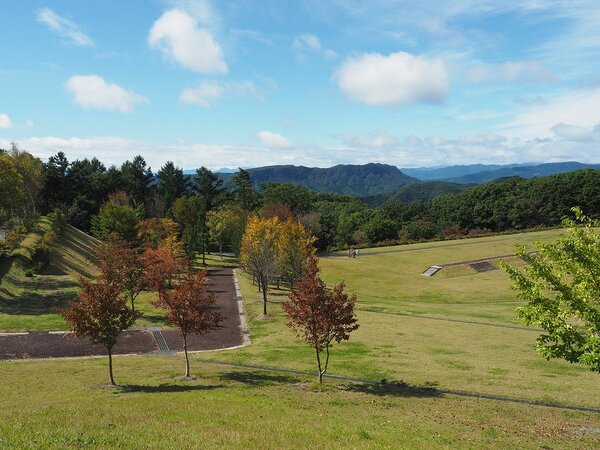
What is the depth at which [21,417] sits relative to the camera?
45.7 ft

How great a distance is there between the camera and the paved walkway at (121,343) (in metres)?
29.8

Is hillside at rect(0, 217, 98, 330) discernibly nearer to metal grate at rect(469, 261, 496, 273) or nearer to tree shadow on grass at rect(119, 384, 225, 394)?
tree shadow on grass at rect(119, 384, 225, 394)

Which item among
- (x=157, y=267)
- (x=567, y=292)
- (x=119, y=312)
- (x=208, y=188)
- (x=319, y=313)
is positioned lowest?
(x=319, y=313)

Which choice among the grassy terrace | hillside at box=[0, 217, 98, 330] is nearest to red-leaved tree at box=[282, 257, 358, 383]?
the grassy terrace

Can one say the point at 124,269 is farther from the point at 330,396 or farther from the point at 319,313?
the point at 330,396

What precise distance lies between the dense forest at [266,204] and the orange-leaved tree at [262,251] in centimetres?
2533

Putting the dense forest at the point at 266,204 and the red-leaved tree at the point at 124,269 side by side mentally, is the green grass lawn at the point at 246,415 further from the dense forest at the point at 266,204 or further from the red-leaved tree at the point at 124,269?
the dense forest at the point at 266,204

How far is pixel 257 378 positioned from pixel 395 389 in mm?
7498

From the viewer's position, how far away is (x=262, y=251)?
1874 inches

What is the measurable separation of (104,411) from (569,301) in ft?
54.3

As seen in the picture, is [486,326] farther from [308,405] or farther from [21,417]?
[21,417]

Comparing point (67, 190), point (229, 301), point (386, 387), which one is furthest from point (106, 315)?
point (67, 190)

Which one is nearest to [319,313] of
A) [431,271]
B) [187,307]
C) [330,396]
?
[330,396]

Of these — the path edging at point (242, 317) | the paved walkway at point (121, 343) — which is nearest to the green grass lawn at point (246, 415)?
the paved walkway at point (121, 343)
